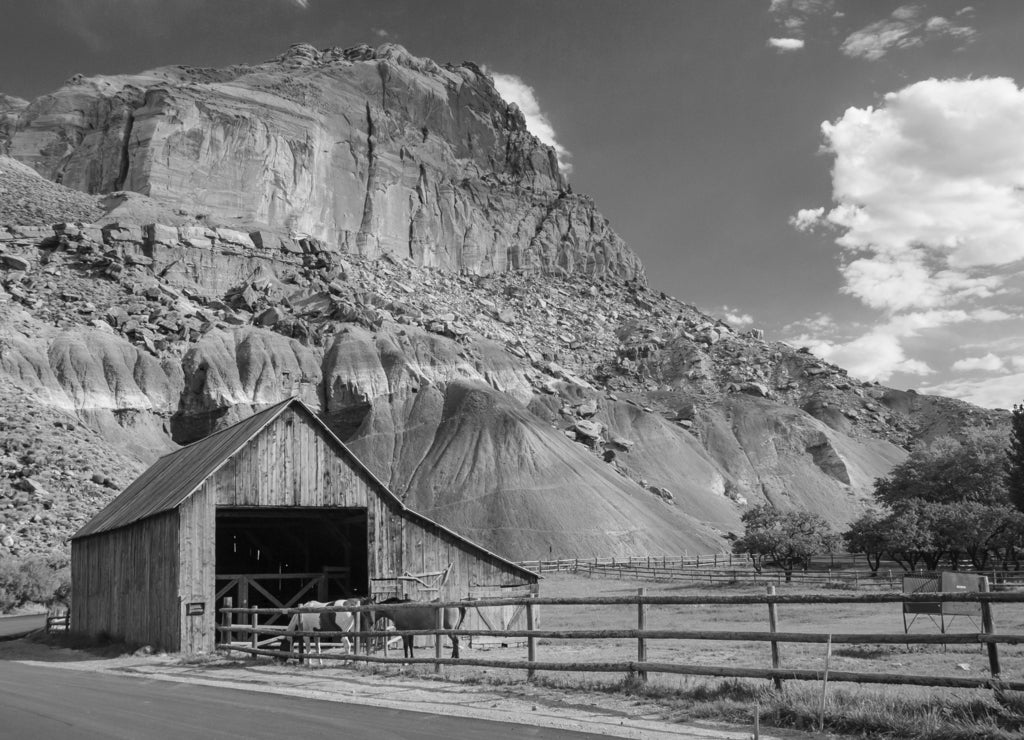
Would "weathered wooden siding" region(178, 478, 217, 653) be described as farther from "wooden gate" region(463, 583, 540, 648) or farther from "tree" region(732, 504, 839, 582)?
"tree" region(732, 504, 839, 582)

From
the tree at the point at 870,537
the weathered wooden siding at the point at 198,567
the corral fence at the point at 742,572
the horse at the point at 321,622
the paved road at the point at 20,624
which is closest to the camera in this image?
the horse at the point at 321,622

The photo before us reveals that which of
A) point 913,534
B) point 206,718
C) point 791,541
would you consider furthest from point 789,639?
point 791,541

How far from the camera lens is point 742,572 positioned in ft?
173

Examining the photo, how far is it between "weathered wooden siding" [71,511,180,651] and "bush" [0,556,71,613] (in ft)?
57.7

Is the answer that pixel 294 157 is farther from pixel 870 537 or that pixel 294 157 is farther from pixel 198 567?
pixel 198 567

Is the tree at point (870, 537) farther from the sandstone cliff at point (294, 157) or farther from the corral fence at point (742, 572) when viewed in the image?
the sandstone cliff at point (294, 157)

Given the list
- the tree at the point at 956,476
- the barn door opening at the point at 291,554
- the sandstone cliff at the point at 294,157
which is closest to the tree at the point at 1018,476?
the tree at the point at 956,476

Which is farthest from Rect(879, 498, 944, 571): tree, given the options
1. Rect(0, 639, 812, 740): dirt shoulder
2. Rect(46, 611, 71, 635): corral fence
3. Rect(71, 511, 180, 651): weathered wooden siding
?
Rect(46, 611, 71, 635): corral fence

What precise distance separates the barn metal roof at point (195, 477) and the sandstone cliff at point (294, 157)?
116365mm

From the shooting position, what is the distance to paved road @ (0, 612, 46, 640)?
3266 centimetres

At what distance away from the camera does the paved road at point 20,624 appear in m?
32.7

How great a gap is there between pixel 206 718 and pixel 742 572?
4571 centimetres

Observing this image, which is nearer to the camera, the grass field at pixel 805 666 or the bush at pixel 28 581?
the grass field at pixel 805 666

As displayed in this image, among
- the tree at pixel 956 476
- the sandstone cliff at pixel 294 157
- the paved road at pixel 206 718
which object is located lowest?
the paved road at pixel 206 718
